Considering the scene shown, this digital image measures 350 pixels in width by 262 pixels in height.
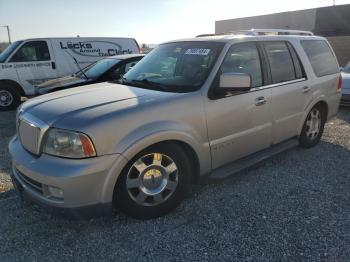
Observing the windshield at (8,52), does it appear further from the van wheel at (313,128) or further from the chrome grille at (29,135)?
the van wheel at (313,128)

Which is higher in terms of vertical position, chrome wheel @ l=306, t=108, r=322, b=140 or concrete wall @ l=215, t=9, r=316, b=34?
concrete wall @ l=215, t=9, r=316, b=34

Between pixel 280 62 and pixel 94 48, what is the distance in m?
8.15

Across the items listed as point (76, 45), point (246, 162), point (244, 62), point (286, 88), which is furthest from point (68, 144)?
point (76, 45)

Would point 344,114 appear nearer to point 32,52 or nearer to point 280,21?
point 32,52

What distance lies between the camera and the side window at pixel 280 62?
4371mm

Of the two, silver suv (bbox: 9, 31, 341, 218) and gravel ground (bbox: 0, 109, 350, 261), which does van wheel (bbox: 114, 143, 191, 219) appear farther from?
gravel ground (bbox: 0, 109, 350, 261)

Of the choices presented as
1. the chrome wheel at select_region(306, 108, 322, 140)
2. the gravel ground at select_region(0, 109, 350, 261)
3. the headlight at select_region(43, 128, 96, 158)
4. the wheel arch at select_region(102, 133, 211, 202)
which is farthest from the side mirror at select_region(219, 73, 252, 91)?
the chrome wheel at select_region(306, 108, 322, 140)

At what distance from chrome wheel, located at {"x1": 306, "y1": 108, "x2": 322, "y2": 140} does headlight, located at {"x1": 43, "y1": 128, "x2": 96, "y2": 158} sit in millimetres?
3681

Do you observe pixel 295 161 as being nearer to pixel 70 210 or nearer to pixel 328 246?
pixel 328 246

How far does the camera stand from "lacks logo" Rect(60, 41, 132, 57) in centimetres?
1092

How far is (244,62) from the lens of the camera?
4070mm

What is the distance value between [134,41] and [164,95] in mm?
9159

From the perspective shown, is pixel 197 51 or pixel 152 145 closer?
pixel 152 145

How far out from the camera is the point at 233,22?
4209 cm
